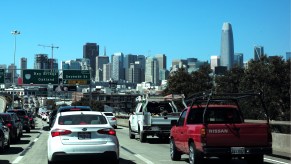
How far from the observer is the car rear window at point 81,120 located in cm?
1338

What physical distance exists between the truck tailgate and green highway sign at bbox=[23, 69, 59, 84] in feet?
184

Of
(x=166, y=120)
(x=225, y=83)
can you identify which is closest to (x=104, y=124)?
(x=166, y=120)

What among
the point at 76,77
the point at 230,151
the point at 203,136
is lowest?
the point at 230,151

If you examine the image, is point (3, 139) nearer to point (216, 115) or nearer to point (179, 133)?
point (179, 133)

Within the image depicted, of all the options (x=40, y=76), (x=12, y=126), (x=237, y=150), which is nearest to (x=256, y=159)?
(x=237, y=150)

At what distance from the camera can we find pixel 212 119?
1381 centimetres

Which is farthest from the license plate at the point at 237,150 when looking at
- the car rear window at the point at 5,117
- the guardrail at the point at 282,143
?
the car rear window at the point at 5,117

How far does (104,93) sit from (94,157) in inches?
6805

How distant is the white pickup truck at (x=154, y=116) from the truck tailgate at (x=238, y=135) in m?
11.4

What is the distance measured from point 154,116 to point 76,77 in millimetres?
44873

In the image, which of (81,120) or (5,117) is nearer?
(81,120)

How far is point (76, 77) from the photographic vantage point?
6794 centimetres

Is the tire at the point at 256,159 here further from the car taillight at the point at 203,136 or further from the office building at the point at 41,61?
the office building at the point at 41,61

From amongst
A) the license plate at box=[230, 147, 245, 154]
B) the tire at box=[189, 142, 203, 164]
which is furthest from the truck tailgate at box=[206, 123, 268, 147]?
the tire at box=[189, 142, 203, 164]
